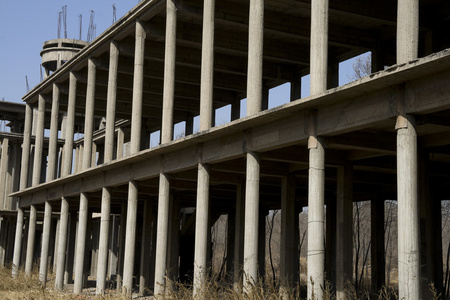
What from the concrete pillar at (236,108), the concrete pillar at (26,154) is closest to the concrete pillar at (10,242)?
the concrete pillar at (26,154)

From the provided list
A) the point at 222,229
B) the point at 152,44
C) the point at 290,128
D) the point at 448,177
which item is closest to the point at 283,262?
the point at 448,177

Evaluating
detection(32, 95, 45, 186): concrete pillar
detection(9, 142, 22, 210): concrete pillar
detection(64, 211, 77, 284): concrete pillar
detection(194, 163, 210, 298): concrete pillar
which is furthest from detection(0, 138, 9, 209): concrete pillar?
detection(194, 163, 210, 298): concrete pillar

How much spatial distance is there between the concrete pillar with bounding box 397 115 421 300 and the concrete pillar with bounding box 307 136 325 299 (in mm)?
2404

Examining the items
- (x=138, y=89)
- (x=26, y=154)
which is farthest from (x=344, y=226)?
(x=26, y=154)

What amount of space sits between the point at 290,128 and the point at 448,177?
31.0ft

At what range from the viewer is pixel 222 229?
103688mm

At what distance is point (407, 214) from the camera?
11.7 m

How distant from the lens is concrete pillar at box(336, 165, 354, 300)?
1867cm

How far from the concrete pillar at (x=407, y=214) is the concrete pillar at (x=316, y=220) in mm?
2404

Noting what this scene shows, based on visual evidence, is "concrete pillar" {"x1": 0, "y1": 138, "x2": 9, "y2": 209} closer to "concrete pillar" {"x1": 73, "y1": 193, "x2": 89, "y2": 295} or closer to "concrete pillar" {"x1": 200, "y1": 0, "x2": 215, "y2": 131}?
"concrete pillar" {"x1": 73, "y1": 193, "x2": 89, "y2": 295}

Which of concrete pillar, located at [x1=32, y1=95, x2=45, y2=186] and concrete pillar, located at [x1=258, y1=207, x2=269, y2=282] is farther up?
concrete pillar, located at [x1=32, y1=95, x2=45, y2=186]

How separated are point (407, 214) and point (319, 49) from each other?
4.30 metres

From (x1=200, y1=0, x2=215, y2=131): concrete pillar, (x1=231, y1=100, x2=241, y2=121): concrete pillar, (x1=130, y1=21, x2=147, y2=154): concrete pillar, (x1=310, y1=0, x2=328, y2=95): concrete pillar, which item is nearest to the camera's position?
(x1=310, y1=0, x2=328, y2=95): concrete pillar

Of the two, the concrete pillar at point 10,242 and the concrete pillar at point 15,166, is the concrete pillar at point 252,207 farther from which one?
the concrete pillar at point 10,242
